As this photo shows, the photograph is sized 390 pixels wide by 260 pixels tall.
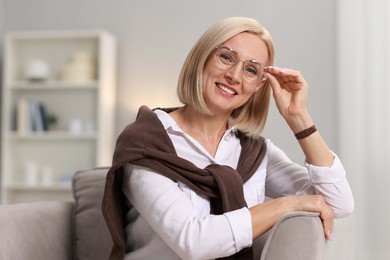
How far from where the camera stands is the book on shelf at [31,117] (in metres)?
5.27

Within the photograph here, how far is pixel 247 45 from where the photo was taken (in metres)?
1.84

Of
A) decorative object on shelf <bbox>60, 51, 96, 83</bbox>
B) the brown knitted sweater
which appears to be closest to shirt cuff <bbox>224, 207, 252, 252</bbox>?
the brown knitted sweater

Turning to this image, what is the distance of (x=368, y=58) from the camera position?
4551mm

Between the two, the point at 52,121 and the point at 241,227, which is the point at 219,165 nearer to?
the point at 241,227

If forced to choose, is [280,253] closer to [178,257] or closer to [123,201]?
[178,257]

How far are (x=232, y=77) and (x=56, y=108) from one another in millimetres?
3792

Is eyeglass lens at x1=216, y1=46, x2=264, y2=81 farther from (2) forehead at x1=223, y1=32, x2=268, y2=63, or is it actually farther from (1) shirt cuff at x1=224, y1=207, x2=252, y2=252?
(1) shirt cuff at x1=224, y1=207, x2=252, y2=252

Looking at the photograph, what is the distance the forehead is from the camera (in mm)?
1836

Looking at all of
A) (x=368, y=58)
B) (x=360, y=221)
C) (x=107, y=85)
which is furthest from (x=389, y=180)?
(x=107, y=85)

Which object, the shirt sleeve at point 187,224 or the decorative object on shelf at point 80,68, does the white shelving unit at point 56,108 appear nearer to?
the decorative object on shelf at point 80,68

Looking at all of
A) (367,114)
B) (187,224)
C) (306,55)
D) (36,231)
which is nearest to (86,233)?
(36,231)

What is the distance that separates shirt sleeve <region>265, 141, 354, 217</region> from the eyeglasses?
11.3 inches

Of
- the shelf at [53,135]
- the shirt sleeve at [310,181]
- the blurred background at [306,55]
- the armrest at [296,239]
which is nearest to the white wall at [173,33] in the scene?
the blurred background at [306,55]

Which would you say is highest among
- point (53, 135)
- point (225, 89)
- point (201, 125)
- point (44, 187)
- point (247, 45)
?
point (247, 45)
